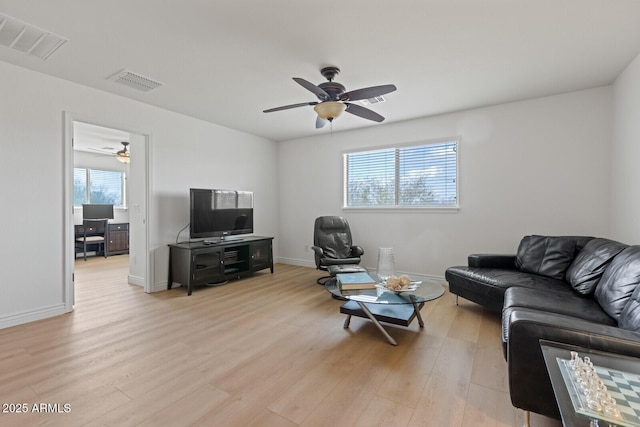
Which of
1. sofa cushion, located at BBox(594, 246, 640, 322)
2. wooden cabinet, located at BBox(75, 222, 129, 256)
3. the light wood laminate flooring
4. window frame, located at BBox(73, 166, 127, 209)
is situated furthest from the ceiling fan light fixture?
window frame, located at BBox(73, 166, 127, 209)

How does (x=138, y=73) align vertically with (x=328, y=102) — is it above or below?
above

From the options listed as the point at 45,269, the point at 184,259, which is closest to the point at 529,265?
the point at 184,259

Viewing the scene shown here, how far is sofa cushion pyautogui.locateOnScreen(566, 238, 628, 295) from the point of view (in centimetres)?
232

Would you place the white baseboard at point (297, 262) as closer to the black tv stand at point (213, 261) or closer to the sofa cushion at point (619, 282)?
the black tv stand at point (213, 261)

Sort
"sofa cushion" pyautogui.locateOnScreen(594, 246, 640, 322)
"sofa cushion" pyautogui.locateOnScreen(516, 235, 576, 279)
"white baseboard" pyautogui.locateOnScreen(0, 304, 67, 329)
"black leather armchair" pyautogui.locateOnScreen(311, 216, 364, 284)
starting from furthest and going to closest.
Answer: "black leather armchair" pyautogui.locateOnScreen(311, 216, 364, 284), "sofa cushion" pyautogui.locateOnScreen(516, 235, 576, 279), "white baseboard" pyautogui.locateOnScreen(0, 304, 67, 329), "sofa cushion" pyautogui.locateOnScreen(594, 246, 640, 322)

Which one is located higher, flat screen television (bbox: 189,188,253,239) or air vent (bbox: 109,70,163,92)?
air vent (bbox: 109,70,163,92)

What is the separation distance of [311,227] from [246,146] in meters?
1.93

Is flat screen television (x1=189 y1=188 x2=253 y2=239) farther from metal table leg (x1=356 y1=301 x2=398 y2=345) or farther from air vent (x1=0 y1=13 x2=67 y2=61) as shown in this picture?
metal table leg (x1=356 y1=301 x2=398 y2=345)

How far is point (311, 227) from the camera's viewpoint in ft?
18.3

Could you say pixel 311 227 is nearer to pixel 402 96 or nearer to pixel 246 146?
pixel 246 146

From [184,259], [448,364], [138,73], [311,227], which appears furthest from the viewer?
[311,227]

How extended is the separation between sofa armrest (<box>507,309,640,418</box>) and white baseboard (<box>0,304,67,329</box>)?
4093 millimetres

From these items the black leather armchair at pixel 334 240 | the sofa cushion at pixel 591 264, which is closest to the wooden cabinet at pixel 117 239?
the black leather armchair at pixel 334 240

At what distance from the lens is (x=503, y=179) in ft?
12.6
